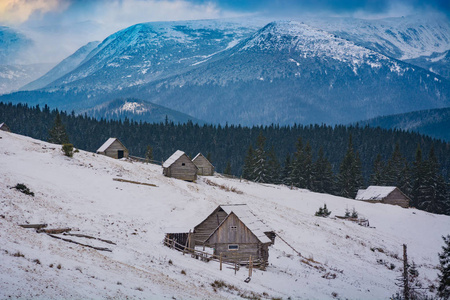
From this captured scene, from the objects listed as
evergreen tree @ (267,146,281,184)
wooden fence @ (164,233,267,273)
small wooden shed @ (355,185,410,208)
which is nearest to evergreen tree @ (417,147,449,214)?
small wooden shed @ (355,185,410,208)

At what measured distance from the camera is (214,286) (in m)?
27.5

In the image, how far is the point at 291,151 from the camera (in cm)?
16675

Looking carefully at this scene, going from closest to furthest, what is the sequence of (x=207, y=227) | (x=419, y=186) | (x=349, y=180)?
(x=207, y=227)
(x=419, y=186)
(x=349, y=180)

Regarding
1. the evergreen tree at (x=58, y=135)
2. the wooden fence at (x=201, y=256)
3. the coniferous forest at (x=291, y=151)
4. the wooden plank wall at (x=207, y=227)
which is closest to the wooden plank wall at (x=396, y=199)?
the coniferous forest at (x=291, y=151)

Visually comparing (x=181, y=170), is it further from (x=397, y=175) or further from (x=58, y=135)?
(x=397, y=175)

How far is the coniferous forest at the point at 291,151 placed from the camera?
102 metres

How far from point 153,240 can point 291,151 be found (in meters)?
134

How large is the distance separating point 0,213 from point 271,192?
2031 inches

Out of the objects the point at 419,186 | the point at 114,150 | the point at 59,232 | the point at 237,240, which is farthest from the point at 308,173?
the point at 59,232

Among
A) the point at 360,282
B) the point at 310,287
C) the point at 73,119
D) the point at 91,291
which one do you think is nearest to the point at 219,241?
the point at 310,287

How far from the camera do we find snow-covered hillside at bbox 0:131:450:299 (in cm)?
2262

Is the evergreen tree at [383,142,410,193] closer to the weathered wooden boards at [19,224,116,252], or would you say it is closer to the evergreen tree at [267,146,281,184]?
the evergreen tree at [267,146,281,184]

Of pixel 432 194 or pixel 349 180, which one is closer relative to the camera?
pixel 432 194

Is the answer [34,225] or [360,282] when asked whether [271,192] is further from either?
[34,225]
